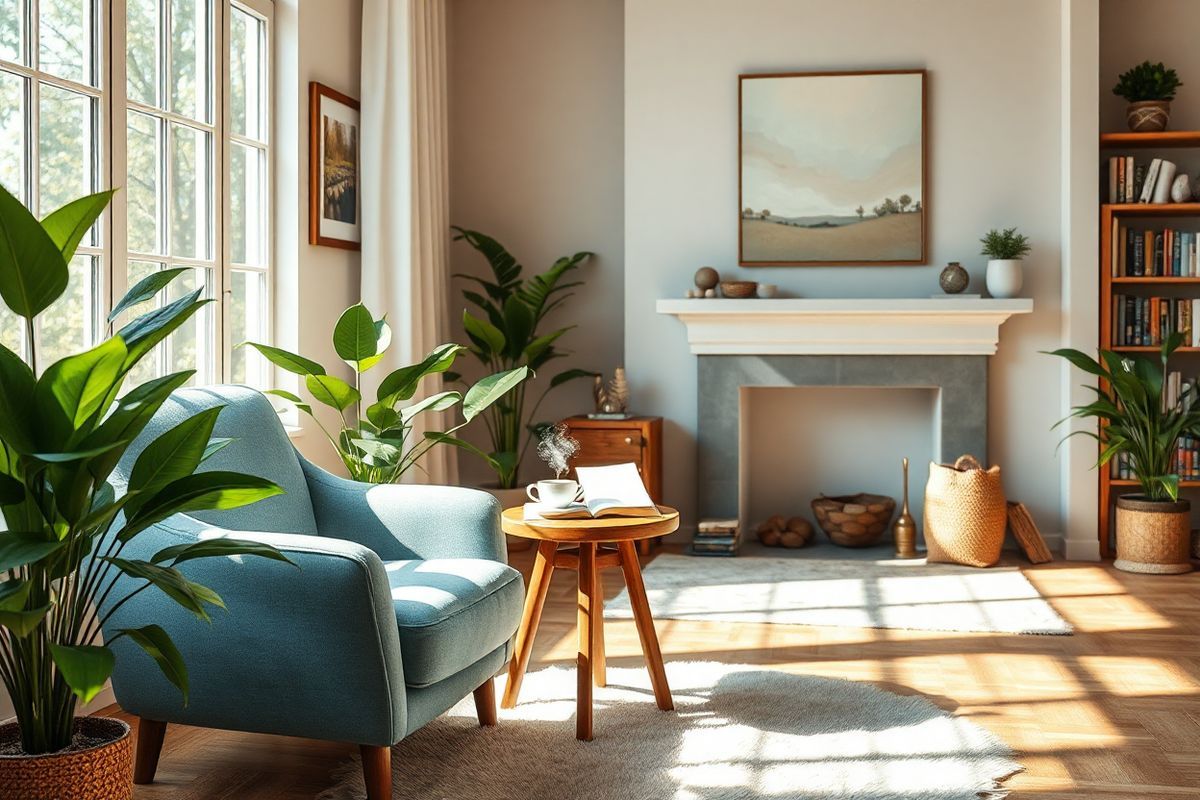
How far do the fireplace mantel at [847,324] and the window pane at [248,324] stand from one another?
1.84m

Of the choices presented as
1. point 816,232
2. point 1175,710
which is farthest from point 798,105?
point 1175,710

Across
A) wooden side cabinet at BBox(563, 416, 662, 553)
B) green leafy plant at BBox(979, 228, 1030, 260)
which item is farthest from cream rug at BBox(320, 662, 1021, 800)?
green leafy plant at BBox(979, 228, 1030, 260)

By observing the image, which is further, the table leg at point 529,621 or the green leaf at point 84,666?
the table leg at point 529,621

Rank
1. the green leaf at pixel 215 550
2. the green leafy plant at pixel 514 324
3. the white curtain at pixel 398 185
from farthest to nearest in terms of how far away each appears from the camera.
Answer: the green leafy plant at pixel 514 324 → the white curtain at pixel 398 185 → the green leaf at pixel 215 550

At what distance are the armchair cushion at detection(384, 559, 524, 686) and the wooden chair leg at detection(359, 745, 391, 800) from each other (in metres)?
0.15

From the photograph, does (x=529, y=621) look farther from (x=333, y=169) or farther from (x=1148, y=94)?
(x=1148, y=94)

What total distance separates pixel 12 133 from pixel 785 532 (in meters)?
3.71

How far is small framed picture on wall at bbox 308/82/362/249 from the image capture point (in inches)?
181

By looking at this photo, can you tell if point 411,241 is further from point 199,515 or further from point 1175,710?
point 1175,710

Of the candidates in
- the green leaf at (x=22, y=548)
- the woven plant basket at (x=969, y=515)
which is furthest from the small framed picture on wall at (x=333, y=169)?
the green leaf at (x=22, y=548)

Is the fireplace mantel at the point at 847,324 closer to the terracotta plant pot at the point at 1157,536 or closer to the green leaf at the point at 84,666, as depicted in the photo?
the terracotta plant pot at the point at 1157,536

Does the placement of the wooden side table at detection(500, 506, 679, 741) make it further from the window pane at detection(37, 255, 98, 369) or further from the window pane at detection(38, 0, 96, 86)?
the window pane at detection(38, 0, 96, 86)

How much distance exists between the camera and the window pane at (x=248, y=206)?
429 centimetres

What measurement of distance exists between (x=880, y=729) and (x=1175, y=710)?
0.84m
